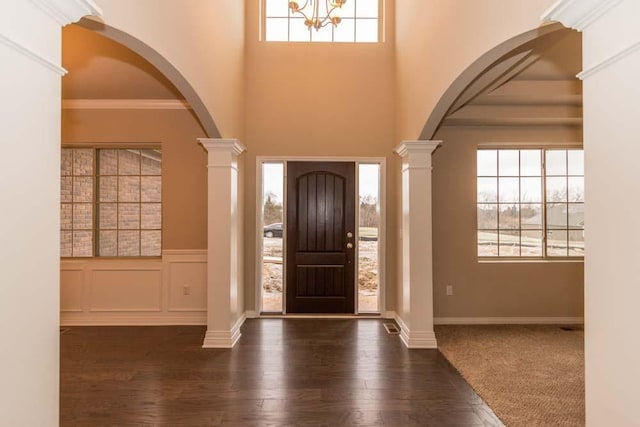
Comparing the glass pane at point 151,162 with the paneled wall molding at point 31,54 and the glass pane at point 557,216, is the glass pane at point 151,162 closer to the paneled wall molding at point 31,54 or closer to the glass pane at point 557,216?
the paneled wall molding at point 31,54

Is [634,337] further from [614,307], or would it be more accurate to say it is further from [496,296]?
[496,296]

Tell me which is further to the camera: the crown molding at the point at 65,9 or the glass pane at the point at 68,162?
the glass pane at the point at 68,162

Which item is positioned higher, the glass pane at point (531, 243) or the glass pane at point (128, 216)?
the glass pane at point (128, 216)

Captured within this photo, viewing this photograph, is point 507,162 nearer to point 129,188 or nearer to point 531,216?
point 531,216

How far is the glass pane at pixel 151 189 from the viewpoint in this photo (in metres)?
5.42

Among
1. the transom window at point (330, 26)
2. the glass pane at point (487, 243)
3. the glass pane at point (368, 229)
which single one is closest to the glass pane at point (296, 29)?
the transom window at point (330, 26)

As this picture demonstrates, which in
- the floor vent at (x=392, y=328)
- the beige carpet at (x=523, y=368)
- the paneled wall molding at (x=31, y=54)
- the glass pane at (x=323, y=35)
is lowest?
the beige carpet at (x=523, y=368)

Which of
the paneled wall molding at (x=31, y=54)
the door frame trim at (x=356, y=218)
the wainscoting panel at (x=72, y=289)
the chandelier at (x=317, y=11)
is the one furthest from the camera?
the door frame trim at (x=356, y=218)

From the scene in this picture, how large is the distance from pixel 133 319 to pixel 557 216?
564 cm

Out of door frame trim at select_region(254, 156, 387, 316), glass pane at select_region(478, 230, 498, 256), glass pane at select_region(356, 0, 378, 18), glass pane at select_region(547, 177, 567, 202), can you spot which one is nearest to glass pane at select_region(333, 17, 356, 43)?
glass pane at select_region(356, 0, 378, 18)

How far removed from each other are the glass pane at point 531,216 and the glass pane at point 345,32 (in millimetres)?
3295

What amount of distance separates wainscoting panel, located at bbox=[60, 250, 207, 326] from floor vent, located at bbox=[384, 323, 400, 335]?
2.28 m

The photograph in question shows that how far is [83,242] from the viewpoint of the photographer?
211 inches

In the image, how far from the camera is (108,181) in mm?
5430
